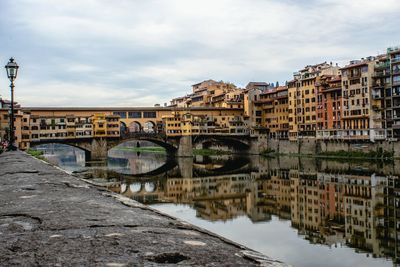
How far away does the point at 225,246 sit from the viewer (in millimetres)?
3125

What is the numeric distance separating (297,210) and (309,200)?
3.85 meters

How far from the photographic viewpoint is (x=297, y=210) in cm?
2605

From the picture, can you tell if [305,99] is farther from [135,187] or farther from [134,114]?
[135,187]

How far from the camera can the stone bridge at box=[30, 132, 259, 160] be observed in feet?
248

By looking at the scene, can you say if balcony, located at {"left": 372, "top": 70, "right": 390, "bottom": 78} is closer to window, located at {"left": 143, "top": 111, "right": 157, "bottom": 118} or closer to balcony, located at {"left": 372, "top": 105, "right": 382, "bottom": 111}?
balcony, located at {"left": 372, "top": 105, "right": 382, "bottom": 111}

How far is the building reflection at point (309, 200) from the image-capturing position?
19.6 meters

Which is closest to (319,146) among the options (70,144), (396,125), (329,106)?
(329,106)

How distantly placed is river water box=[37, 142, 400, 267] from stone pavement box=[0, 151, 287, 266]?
12742mm

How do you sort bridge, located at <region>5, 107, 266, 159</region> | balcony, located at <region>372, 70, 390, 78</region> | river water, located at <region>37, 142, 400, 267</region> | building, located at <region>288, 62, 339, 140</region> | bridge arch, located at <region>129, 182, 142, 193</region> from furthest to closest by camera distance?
building, located at <region>288, 62, 339, 140</region>, bridge, located at <region>5, 107, 266, 159</region>, balcony, located at <region>372, 70, 390, 78</region>, bridge arch, located at <region>129, 182, 142, 193</region>, river water, located at <region>37, 142, 400, 267</region>

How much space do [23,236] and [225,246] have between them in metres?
1.39

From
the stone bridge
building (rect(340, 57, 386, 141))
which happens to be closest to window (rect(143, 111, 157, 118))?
the stone bridge

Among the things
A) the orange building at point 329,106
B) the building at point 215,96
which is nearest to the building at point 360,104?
the orange building at point 329,106

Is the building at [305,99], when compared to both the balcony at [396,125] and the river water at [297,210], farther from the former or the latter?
the river water at [297,210]

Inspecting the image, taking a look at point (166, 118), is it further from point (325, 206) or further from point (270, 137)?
point (325, 206)
